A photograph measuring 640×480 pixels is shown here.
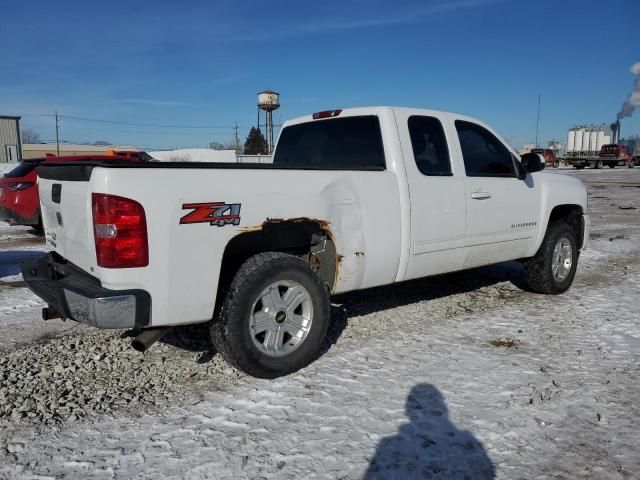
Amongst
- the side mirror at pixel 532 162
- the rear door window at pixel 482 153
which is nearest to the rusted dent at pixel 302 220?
the rear door window at pixel 482 153

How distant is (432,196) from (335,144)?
107 cm

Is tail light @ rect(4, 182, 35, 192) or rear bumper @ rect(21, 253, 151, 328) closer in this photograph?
rear bumper @ rect(21, 253, 151, 328)

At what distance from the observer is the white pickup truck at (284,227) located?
2.92 m

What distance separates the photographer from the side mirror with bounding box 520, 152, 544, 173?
17.6 feet

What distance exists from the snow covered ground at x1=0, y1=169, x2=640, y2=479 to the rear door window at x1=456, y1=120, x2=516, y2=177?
4.82 feet

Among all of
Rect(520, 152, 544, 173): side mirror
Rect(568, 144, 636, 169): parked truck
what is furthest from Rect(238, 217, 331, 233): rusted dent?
Rect(568, 144, 636, 169): parked truck

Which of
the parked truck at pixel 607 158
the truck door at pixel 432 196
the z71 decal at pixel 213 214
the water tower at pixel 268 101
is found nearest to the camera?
the z71 decal at pixel 213 214

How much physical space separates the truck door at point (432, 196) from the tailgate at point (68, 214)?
2.48m

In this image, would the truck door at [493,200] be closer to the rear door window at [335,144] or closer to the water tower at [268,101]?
the rear door window at [335,144]

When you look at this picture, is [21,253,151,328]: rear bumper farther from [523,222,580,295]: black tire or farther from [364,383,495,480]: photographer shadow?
[523,222,580,295]: black tire

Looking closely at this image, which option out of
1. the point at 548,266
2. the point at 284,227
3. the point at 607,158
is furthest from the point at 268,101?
the point at 284,227

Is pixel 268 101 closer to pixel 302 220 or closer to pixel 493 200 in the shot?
pixel 493 200

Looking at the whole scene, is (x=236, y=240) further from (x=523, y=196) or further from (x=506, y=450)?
(x=523, y=196)

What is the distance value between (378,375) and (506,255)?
2.40 m
